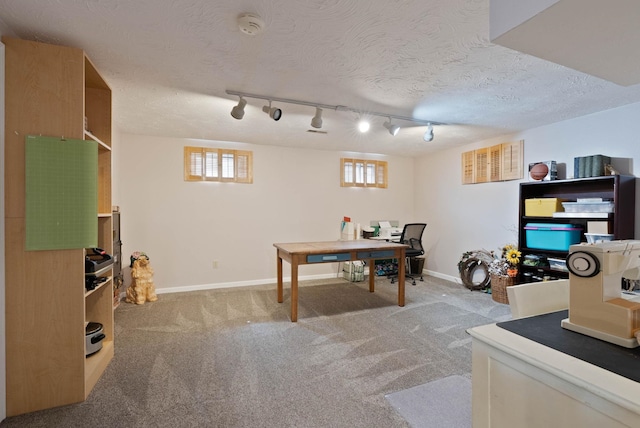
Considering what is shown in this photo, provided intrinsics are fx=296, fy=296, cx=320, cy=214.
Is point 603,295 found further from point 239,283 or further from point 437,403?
point 239,283

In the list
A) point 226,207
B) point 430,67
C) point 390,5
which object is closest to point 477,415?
point 390,5

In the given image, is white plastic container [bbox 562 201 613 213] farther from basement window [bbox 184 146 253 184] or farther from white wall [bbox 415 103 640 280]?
basement window [bbox 184 146 253 184]

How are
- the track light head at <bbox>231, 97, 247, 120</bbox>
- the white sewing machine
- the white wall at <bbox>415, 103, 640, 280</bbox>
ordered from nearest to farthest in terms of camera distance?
the white sewing machine, the track light head at <bbox>231, 97, 247, 120</bbox>, the white wall at <bbox>415, 103, 640, 280</bbox>

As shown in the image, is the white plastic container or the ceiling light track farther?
the white plastic container

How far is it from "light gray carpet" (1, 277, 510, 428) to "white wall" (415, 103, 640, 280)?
113 cm

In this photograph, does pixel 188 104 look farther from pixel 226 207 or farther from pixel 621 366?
pixel 621 366

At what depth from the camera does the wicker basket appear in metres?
→ 3.86

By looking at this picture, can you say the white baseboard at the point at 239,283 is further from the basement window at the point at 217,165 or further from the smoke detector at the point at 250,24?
the smoke detector at the point at 250,24

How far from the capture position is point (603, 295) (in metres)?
1.03

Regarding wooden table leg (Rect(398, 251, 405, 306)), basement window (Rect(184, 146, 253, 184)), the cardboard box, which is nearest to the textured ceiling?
basement window (Rect(184, 146, 253, 184))

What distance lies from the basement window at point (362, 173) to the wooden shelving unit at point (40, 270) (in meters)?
4.08

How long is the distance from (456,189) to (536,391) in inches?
181

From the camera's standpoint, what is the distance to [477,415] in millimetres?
1061

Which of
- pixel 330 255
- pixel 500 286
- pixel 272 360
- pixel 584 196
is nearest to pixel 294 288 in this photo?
pixel 330 255
